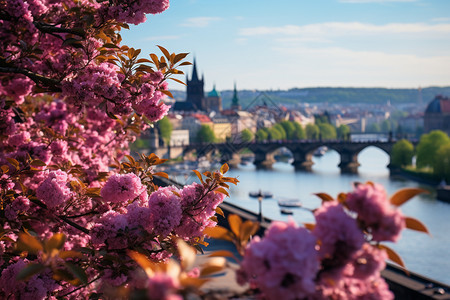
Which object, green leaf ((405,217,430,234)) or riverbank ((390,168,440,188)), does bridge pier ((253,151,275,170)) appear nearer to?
riverbank ((390,168,440,188))

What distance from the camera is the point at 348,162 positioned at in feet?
203

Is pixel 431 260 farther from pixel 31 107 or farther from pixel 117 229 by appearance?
pixel 117 229

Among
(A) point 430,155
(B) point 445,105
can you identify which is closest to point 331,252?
(A) point 430,155

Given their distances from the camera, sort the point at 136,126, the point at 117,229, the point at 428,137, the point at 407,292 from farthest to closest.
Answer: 1. the point at 428,137
2. the point at 407,292
3. the point at 136,126
4. the point at 117,229

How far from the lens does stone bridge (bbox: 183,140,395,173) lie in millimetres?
61562

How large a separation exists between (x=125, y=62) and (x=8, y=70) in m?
0.60

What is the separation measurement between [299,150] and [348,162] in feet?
20.1

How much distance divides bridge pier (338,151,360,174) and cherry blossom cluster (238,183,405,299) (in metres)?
59.1

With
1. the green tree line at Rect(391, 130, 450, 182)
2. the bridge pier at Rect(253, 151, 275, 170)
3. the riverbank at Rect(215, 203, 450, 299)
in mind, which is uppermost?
the riverbank at Rect(215, 203, 450, 299)

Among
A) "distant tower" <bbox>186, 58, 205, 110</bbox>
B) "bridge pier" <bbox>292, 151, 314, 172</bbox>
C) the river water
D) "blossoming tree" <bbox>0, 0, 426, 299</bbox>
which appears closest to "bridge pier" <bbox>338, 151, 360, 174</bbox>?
the river water

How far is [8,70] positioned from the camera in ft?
9.65

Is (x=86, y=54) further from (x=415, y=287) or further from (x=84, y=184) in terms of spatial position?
(x=415, y=287)

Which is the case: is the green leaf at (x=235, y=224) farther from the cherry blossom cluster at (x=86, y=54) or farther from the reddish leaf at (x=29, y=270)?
the cherry blossom cluster at (x=86, y=54)

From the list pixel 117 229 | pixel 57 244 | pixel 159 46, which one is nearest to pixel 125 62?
pixel 159 46
